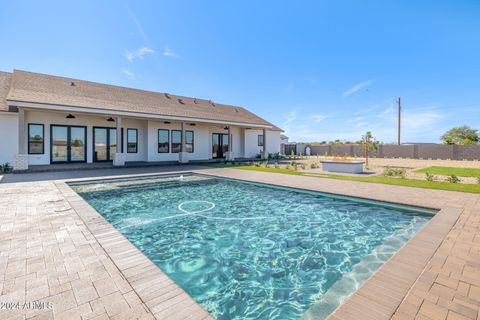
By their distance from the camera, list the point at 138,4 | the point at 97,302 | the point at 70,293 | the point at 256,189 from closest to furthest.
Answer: the point at 97,302 → the point at 70,293 → the point at 256,189 → the point at 138,4

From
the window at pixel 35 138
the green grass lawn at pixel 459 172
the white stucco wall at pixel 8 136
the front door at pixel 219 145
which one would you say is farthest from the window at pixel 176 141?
the green grass lawn at pixel 459 172

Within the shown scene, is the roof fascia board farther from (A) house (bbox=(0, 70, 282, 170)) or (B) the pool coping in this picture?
(B) the pool coping

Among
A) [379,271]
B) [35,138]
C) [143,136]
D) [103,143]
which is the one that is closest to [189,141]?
[143,136]

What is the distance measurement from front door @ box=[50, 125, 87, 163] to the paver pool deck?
1133 centimetres

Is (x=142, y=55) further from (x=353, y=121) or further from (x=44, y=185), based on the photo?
(x=353, y=121)

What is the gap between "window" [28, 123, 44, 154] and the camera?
1300 cm

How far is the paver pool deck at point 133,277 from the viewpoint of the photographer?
6.75 ft

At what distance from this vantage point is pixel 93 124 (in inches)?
588

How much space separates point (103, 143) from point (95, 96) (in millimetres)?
3061

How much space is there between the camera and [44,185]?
8.22 meters

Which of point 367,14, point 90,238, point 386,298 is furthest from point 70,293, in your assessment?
point 367,14

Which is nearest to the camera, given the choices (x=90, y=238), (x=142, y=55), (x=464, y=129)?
(x=90, y=238)

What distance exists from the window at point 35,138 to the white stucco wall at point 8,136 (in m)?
0.57

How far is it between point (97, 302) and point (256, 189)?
23.6 feet
